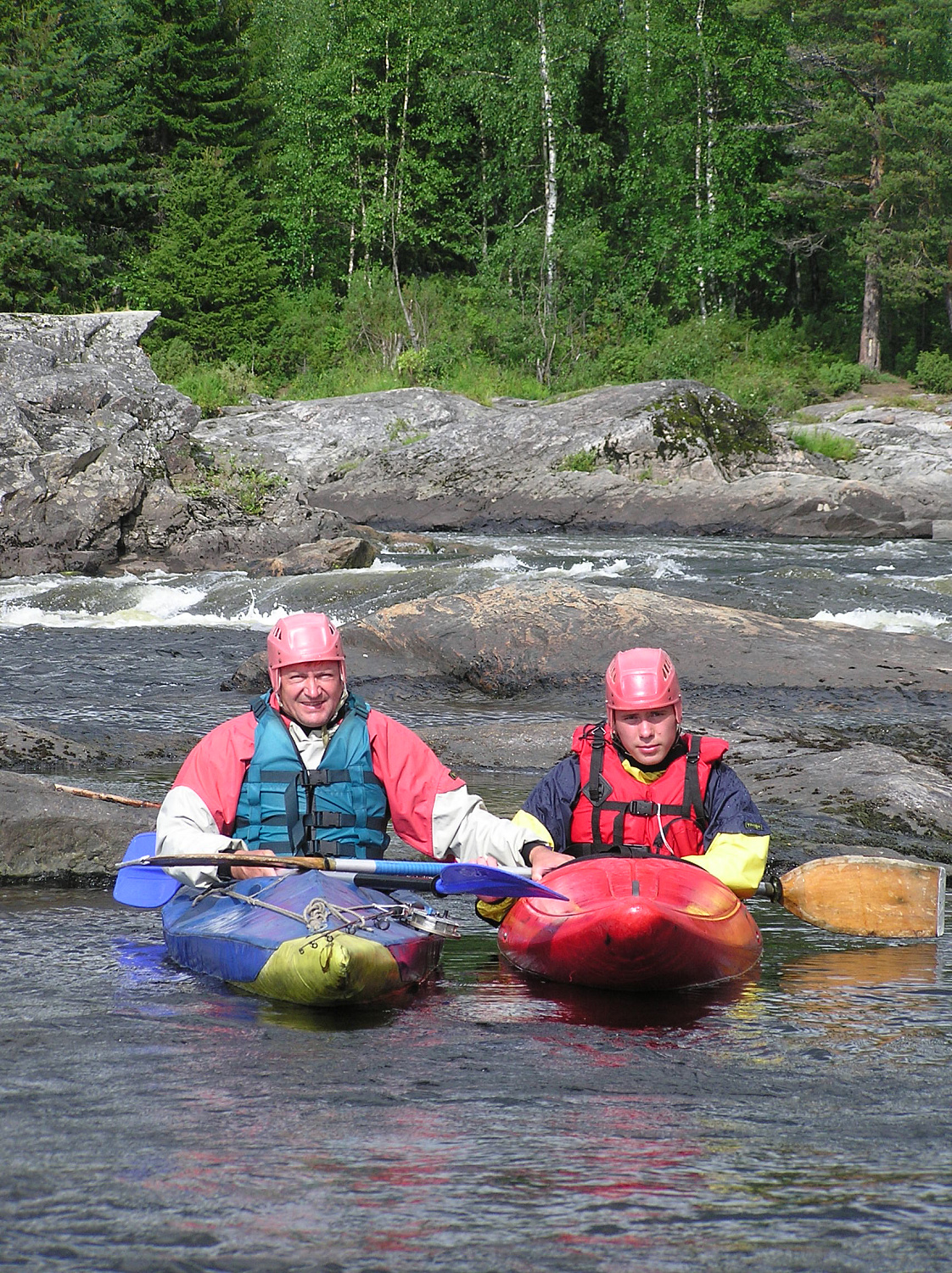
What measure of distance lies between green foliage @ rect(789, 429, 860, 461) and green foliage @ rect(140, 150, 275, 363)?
11.9 meters

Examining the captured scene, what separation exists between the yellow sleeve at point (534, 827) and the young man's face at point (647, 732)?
0.38 meters

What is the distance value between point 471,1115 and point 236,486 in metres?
15.7

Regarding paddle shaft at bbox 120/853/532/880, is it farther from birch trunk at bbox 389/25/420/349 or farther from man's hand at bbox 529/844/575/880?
birch trunk at bbox 389/25/420/349

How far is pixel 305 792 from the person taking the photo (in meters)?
4.34

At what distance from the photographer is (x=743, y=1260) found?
8.14 feet

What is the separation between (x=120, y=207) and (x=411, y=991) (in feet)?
95.6

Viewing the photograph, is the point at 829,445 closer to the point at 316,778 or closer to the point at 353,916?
the point at 316,778

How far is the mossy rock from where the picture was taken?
2025 centimetres

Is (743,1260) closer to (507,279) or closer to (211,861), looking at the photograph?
(211,861)

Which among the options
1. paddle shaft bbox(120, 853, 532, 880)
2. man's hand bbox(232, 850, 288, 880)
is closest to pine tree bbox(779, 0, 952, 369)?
paddle shaft bbox(120, 853, 532, 880)

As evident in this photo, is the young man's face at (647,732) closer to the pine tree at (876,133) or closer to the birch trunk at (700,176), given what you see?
the pine tree at (876,133)

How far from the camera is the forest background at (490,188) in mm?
27562

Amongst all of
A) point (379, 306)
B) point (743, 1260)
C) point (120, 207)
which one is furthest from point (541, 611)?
point (120, 207)

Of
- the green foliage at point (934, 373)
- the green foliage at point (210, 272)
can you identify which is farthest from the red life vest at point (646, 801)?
the green foliage at point (934, 373)
